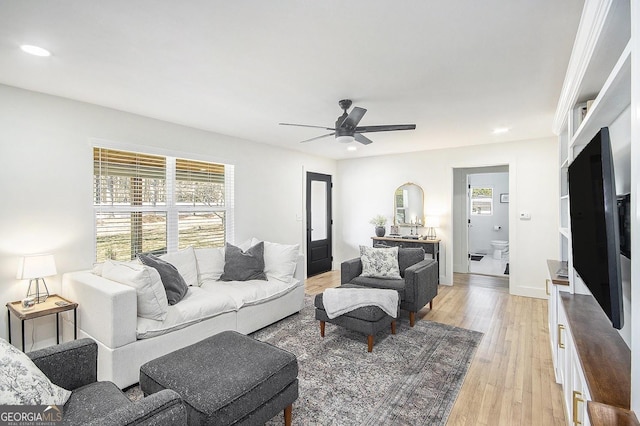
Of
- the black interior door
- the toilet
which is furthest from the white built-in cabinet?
the toilet

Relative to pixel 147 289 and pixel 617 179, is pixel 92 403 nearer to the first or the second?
pixel 147 289

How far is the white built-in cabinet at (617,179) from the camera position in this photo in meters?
0.92

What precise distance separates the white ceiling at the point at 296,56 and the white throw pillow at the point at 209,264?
1.60 meters

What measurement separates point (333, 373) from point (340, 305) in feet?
2.09

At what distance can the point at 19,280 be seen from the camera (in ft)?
9.12

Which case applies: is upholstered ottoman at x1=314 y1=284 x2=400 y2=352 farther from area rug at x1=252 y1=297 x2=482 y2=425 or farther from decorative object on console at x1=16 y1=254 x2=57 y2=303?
decorative object on console at x1=16 y1=254 x2=57 y2=303

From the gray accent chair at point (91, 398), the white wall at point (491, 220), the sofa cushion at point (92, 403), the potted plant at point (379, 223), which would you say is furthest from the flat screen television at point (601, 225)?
the white wall at point (491, 220)

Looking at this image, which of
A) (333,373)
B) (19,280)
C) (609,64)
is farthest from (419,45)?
(19,280)

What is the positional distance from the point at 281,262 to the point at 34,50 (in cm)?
289

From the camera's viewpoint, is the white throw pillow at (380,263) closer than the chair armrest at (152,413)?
No

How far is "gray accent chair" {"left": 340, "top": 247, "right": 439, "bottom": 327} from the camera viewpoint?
356 centimetres

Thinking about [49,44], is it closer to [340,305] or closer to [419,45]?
[419,45]

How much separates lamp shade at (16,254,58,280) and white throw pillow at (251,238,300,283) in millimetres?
2090

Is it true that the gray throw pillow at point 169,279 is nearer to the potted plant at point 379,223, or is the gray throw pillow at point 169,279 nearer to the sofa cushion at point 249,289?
the sofa cushion at point 249,289
